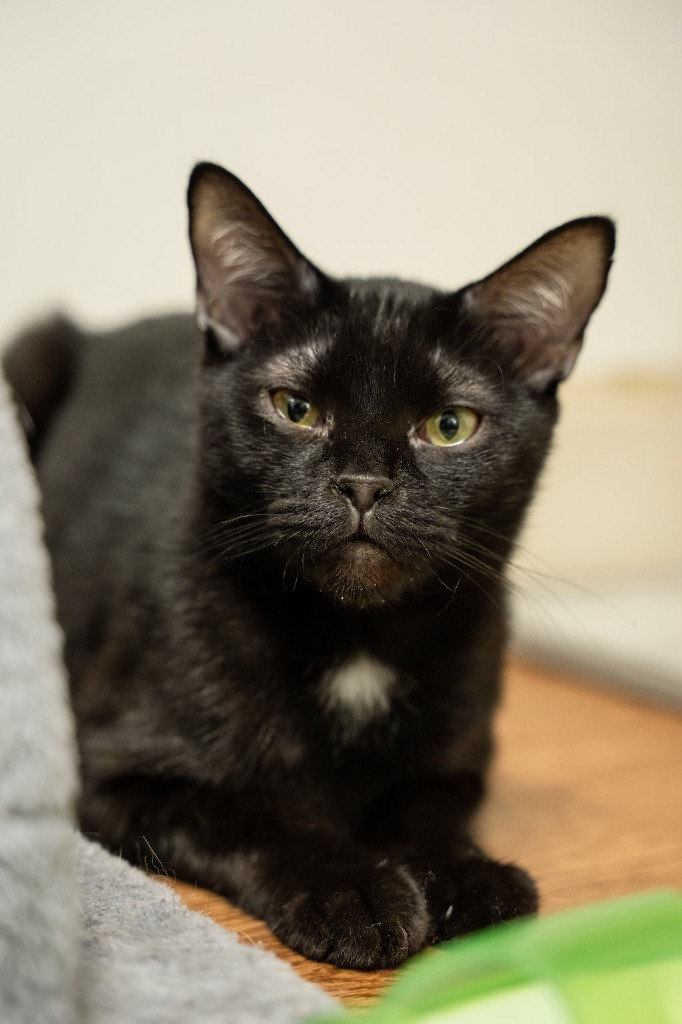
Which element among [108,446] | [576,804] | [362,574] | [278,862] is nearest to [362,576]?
[362,574]

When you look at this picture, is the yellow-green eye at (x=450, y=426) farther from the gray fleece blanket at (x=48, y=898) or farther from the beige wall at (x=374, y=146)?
the beige wall at (x=374, y=146)

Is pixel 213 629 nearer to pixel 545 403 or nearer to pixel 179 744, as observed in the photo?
pixel 179 744

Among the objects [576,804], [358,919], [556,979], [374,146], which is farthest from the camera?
[374,146]

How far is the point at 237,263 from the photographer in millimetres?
1078

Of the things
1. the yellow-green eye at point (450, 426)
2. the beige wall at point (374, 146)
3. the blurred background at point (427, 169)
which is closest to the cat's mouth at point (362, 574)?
the yellow-green eye at point (450, 426)

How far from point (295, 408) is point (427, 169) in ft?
4.05

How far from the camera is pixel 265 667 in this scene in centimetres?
104

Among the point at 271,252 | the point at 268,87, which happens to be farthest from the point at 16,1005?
the point at 268,87

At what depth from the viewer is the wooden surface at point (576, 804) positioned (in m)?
0.97

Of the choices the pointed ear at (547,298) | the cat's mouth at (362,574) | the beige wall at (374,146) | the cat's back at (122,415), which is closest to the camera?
the cat's mouth at (362,574)

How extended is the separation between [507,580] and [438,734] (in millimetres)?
182

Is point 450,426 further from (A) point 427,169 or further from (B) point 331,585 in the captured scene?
(A) point 427,169

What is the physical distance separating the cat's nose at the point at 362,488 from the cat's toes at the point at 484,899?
1.15 feet

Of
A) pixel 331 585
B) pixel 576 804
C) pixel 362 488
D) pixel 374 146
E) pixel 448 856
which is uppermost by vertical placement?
pixel 374 146
